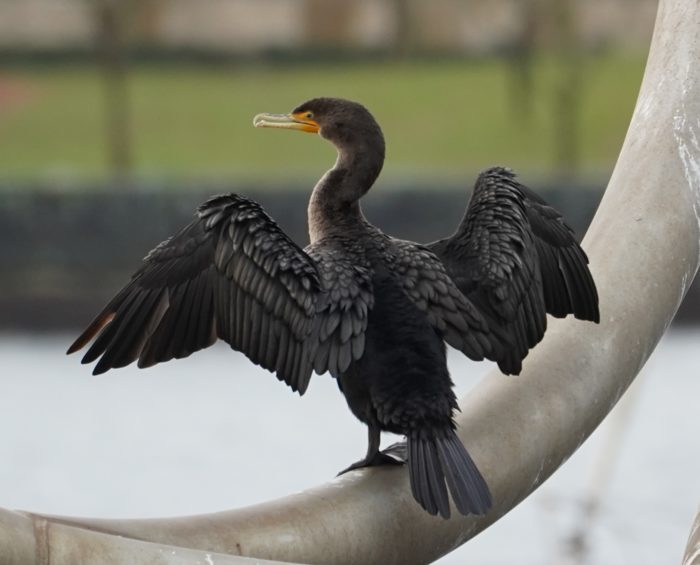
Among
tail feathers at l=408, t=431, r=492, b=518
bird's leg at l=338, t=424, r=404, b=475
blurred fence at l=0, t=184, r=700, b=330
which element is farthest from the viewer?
blurred fence at l=0, t=184, r=700, b=330

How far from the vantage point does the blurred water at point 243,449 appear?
10.7 m

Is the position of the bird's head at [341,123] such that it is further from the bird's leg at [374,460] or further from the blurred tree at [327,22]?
the blurred tree at [327,22]

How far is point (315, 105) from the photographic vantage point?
3.58 meters

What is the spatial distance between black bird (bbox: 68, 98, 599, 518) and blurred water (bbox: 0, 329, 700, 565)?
17.2ft

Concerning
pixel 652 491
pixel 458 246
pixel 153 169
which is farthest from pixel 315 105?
pixel 153 169

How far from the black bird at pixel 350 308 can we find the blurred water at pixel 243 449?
5238 millimetres

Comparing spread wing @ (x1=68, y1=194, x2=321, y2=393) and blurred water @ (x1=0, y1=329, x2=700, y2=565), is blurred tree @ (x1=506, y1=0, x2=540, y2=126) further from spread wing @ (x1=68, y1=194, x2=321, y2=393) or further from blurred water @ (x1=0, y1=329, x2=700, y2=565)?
spread wing @ (x1=68, y1=194, x2=321, y2=393)

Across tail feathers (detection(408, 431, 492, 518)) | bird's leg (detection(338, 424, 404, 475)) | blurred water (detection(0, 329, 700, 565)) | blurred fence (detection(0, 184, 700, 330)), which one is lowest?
blurred water (detection(0, 329, 700, 565))

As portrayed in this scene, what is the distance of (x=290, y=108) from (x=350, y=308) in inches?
723

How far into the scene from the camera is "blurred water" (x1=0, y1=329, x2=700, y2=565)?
A: 420 inches

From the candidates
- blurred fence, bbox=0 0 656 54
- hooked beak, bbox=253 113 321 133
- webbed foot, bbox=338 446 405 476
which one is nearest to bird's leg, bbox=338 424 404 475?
webbed foot, bbox=338 446 405 476

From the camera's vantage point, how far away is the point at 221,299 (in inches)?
121

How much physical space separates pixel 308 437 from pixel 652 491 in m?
3.00

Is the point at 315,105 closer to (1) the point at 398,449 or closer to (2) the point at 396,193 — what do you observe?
(1) the point at 398,449
